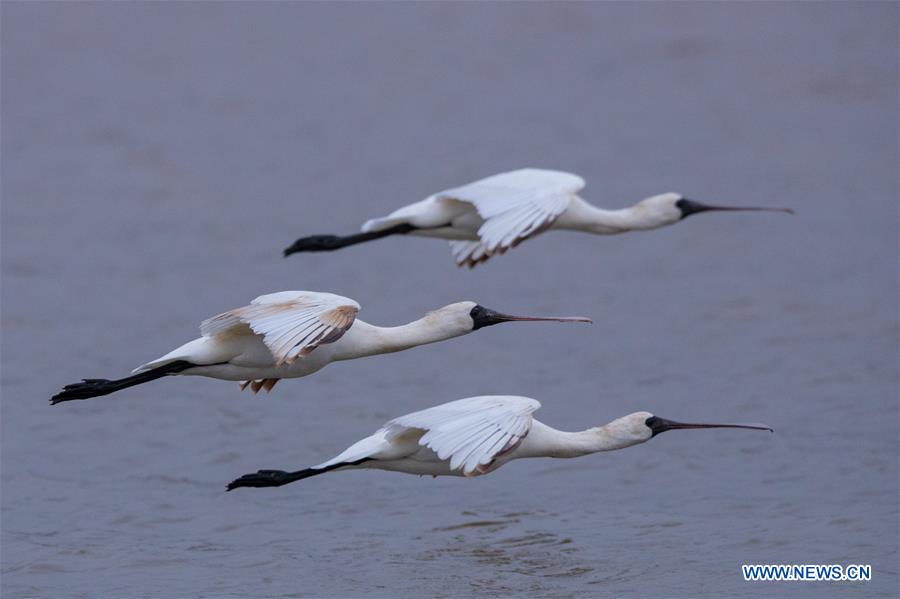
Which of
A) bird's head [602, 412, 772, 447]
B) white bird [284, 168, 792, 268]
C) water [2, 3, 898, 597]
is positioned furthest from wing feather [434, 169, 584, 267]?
water [2, 3, 898, 597]

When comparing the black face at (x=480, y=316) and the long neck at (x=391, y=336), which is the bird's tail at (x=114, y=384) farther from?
the black face at (x=480, y=316)

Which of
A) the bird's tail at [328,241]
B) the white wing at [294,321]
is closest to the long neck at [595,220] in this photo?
the bird's tail at [328,241]

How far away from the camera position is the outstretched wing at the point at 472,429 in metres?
11.1

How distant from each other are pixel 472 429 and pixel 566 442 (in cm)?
140

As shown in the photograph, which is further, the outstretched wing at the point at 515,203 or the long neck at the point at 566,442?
the outstretched wing at the point at 515,203

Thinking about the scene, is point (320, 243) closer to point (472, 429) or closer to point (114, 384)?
point (114, 384)

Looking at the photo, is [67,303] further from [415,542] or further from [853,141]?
[853,141]

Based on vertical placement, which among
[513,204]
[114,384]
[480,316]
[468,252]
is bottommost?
[114,384]

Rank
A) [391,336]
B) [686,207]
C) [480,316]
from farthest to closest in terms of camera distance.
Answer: [686,207] < [480,316] < [391,336]

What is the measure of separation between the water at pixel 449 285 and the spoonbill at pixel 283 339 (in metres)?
1.81

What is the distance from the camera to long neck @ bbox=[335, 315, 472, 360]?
1220cm

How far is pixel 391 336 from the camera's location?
12.4 m

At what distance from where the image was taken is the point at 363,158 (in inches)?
943

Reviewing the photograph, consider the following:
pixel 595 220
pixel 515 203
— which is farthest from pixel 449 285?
pixel 515 203
